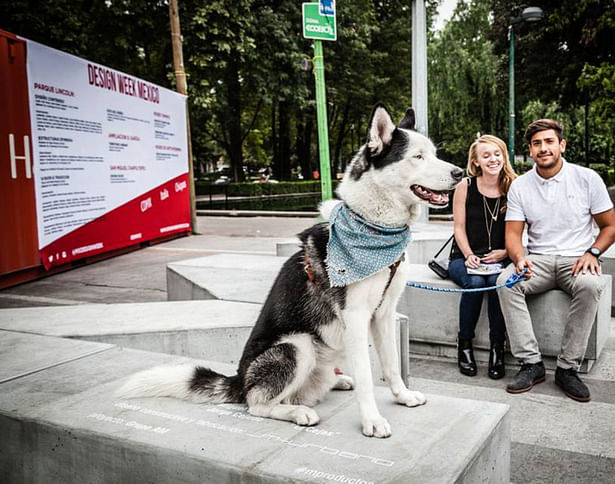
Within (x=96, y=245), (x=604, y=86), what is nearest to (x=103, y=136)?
(x=96, y=245)

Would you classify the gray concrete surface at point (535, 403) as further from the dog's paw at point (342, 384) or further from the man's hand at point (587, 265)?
the dog's paw at point (342, 384)

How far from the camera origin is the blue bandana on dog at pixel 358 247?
8.45 feet

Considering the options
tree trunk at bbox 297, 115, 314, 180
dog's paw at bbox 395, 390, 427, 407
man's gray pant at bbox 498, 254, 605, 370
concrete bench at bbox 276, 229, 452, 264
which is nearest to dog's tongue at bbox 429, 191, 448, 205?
dog's paw at bbox 395, 390, 427, 407

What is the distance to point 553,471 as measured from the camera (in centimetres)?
318

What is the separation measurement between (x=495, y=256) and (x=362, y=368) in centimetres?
281

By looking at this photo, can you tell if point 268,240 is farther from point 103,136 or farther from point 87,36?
point 87,36

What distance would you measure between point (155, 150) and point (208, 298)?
28.0ft

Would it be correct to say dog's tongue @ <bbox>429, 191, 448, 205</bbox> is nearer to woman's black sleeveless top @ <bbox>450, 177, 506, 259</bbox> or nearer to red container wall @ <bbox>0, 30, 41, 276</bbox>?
woman's black sleeveless top @ <bbox>450, 177, 506, 259</bbox>

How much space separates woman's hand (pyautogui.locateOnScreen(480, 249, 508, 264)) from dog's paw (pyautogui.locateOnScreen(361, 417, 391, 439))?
9.17 ft

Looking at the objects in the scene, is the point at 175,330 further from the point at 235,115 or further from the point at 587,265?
the point at 235,115

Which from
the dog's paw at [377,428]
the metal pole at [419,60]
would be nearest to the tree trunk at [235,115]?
the metal pole at [419,60]

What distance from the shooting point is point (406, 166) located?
256 centimetres

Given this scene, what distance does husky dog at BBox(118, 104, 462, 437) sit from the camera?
255 cm

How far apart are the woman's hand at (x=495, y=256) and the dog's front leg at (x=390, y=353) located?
2.36 meters
